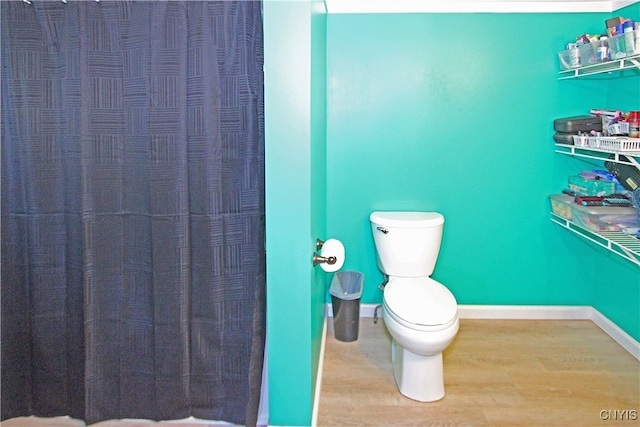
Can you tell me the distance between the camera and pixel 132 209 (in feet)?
7.14

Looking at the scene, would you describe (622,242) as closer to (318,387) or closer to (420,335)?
(420,335)

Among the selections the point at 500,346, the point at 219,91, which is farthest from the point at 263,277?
the point at 500,346

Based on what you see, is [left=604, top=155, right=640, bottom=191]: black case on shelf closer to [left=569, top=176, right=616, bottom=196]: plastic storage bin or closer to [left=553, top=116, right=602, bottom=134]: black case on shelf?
[left=569, top=176, right=616, bottom=196]: plastic storage bin

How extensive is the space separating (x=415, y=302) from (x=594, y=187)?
1254mm

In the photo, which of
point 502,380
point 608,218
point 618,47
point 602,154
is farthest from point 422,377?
point 618,47

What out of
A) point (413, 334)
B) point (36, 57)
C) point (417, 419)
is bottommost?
point (417, 419)

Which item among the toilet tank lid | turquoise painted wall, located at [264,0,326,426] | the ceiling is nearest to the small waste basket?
the toilet tank lid

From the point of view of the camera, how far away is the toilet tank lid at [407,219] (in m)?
3.11

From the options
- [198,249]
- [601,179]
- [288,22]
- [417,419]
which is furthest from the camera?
[601,179]

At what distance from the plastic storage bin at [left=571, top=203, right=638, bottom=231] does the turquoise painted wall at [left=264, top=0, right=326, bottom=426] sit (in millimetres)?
1615

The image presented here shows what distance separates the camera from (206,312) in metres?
2.19

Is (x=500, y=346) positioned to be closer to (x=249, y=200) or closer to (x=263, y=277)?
(x=263, y=277)

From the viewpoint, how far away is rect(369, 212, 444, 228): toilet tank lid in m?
3.11

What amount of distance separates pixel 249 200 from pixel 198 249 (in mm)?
282
